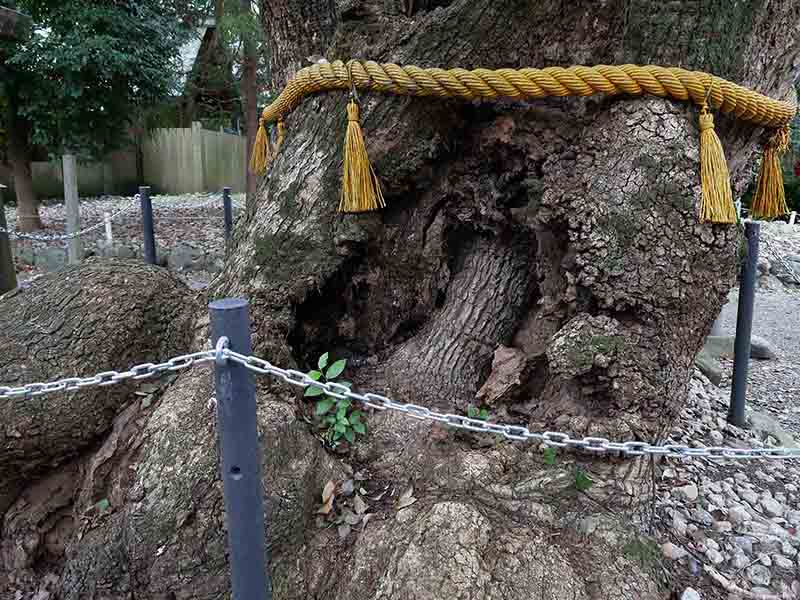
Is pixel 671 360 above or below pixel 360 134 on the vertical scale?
below

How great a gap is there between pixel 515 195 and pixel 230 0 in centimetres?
819

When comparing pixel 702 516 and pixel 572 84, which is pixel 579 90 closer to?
pixel 572 84

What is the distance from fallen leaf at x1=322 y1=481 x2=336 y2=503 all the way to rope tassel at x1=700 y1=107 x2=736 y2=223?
1.37 meters

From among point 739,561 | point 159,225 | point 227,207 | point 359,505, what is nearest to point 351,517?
point 359,505

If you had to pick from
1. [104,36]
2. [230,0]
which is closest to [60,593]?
[104,36]

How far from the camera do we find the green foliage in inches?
298

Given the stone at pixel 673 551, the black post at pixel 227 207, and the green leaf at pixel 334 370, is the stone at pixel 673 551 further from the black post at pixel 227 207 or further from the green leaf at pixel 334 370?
the black post at pixel 227 207

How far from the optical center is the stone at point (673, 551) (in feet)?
6.52

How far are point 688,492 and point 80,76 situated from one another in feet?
26.3

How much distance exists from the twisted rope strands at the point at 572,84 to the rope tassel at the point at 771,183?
0.12 m

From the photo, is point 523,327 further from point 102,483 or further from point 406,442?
point 102,483

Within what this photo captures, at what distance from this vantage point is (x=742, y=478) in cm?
265

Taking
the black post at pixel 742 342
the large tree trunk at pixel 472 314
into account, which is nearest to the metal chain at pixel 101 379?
the large tree trunk at pixel 472 314

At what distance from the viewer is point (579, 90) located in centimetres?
191
